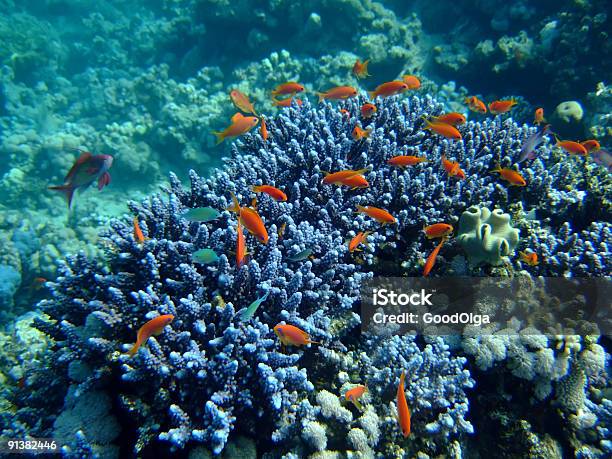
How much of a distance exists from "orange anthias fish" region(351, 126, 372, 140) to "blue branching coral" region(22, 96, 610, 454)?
22 centimetres

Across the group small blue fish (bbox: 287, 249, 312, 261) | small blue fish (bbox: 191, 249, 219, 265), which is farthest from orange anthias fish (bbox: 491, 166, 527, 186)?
small blue fish (bbox: 191, 249, 219, 265)

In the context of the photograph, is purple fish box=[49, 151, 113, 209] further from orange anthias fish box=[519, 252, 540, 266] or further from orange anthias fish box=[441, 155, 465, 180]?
orange anthias fish box=[519, 252, 540, 266]

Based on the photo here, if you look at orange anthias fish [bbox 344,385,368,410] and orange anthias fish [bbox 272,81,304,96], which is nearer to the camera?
orange anthias fish [bbox 344,385,368,410]

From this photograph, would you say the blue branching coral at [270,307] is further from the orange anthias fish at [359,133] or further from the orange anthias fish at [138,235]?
the orange anthias fish at [359,133]

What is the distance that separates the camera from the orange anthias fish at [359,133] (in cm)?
419

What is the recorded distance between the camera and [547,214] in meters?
4.04

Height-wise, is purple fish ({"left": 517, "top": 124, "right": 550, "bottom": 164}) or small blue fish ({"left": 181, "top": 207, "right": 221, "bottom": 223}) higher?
purple fish ({"left": 517, "top": 124, "right": 550, "bottom": 164})

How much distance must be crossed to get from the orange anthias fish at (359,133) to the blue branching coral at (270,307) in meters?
0.22

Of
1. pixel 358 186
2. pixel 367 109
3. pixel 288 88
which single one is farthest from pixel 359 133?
pixel 288 88

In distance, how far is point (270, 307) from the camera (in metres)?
2.86

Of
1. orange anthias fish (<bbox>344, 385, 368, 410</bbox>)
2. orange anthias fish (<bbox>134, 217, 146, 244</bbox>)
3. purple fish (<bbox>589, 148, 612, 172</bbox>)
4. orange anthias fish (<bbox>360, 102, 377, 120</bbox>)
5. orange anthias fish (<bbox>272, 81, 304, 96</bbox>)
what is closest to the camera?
orange anthias fish (<bbox>344, 385, 368, 410</bbox>)

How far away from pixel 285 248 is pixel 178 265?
0.96 meters

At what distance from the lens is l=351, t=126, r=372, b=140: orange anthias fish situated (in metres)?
4.19

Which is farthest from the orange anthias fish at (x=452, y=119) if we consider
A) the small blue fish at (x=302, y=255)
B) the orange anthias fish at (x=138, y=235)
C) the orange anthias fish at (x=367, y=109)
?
the orange anthias fish at (x=138, y=235)
